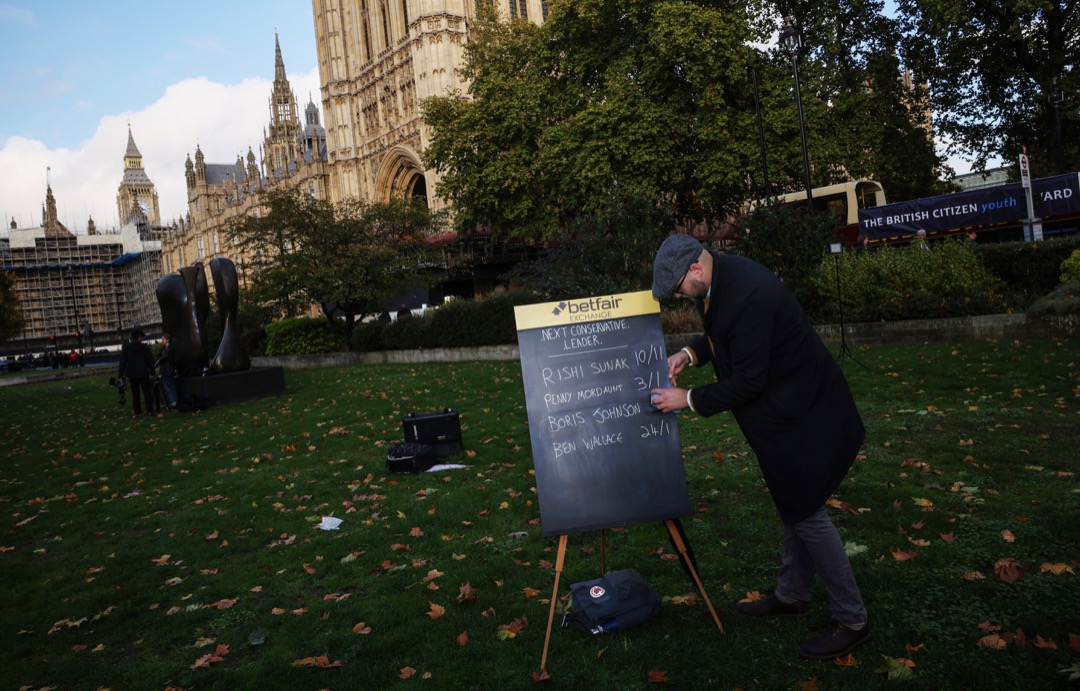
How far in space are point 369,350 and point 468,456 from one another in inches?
762

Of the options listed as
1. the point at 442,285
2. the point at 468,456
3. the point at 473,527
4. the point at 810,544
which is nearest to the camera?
the point at 810,544

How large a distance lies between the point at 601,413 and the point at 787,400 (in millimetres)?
1062

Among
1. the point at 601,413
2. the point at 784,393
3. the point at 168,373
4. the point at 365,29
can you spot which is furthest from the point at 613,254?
the point at 365,29

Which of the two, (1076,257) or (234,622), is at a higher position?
(1076,257)

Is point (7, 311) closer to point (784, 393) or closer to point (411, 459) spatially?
point (411, 459)

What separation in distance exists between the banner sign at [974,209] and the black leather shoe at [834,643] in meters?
22.1

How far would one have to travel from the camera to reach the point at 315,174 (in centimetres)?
7038

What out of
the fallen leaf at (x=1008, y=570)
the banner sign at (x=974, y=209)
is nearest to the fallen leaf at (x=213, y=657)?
the fallen leaf at (x=1008, y=570)

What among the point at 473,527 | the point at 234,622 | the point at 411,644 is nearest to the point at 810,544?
the point at 411,644

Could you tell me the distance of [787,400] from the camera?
148 inches

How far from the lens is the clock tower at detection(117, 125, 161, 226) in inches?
5802

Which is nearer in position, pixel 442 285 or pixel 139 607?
pixel 139 607

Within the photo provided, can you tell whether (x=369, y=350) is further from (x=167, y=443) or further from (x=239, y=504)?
(x=239, y=504)

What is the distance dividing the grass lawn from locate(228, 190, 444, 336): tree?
59.1 feet
